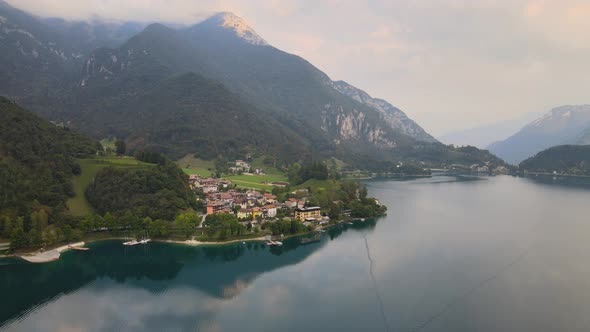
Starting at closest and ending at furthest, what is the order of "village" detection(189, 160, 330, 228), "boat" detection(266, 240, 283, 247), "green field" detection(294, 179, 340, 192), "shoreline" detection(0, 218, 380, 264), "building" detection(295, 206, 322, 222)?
"shoreline" detection(0, 218, 380, 264), "boat" detection(266, 240, 283, 247), "village" detection(189, 160, 330, 228), "building" detection(295, 206, 322, 222), "green field" detection(294, 179, 340, 192)

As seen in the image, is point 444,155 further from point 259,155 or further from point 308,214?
point 308,214

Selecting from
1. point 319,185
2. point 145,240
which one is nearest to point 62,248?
point 145,240

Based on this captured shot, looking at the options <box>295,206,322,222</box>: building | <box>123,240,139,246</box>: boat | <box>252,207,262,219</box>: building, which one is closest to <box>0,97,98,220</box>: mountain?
<box>123,240,139,246</box>: boat

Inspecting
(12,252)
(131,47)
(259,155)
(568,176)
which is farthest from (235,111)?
(568,176)

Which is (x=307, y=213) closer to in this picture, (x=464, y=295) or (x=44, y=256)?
(x=464, y=295)

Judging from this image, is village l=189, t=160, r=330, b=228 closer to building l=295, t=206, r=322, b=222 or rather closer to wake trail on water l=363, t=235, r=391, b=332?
building l=295, t=206, r=322, b=222

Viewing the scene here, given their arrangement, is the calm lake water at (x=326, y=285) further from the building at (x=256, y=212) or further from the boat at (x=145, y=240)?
the building at (x=256, y=212)
